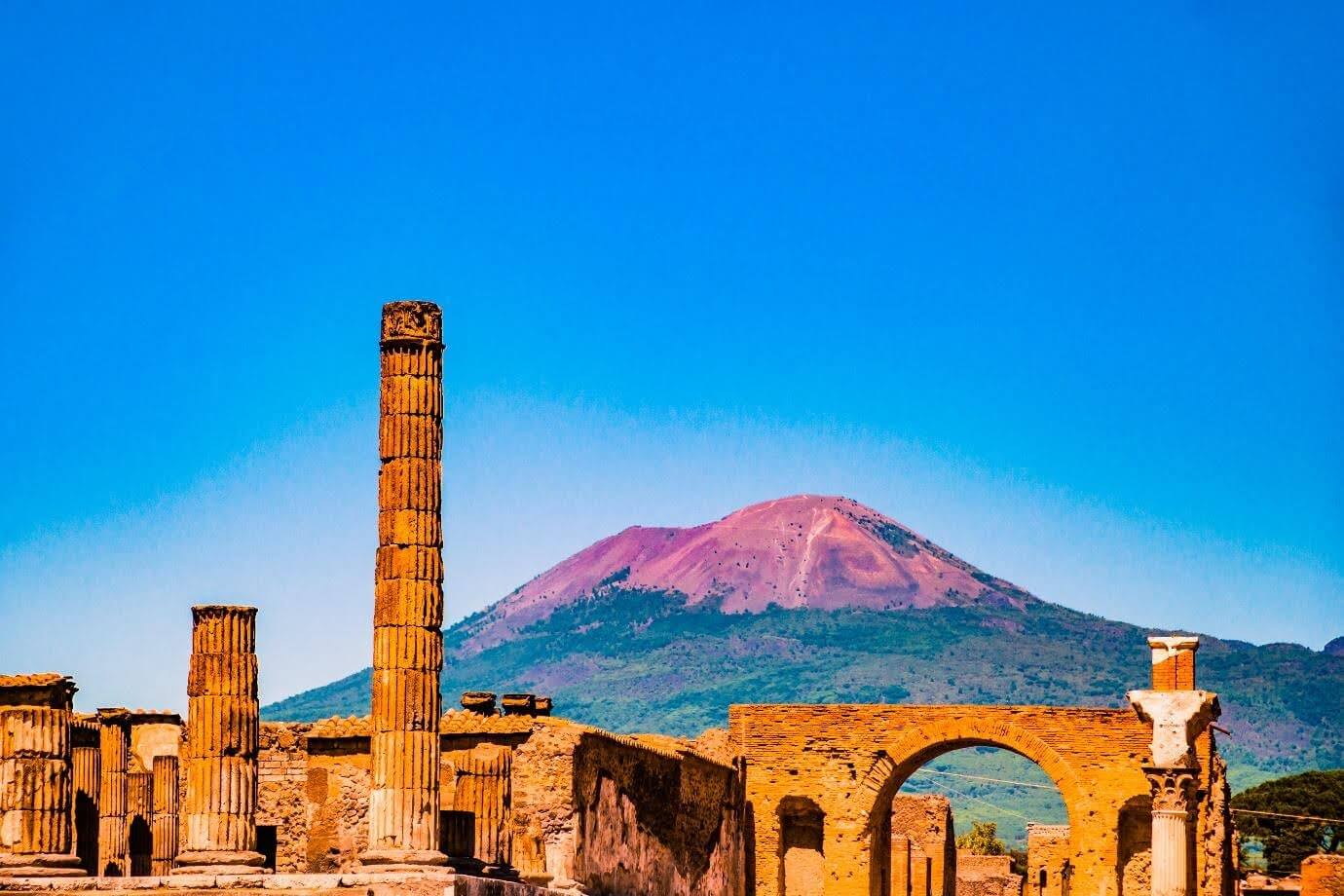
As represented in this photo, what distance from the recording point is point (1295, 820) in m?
83.1

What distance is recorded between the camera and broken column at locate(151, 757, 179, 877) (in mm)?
33844

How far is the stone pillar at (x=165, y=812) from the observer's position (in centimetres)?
3388

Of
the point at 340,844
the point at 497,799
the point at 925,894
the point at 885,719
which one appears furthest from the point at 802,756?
the point at 497,799

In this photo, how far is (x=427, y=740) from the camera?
27750 millimetres

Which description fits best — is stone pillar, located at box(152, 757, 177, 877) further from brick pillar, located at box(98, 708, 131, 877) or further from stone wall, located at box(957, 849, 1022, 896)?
stone wall, located at box(957, 849, 1022, 896)

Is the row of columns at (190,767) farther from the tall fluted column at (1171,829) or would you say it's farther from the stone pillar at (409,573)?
the tall fluted column at (1171,829)

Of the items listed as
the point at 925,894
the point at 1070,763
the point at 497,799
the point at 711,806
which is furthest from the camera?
the point at 925,894

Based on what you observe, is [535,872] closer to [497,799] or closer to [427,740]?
[497,799]

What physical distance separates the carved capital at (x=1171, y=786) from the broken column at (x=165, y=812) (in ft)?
40.0

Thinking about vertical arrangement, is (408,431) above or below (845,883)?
above

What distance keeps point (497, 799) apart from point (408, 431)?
4429 mm

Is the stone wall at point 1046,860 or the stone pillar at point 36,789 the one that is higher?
the stone pillar at point 36,789

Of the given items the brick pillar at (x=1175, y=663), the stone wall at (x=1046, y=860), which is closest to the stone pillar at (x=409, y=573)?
the brick pillar at (x=1175, y=663)

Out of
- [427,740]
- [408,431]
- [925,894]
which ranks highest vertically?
[408,431]
